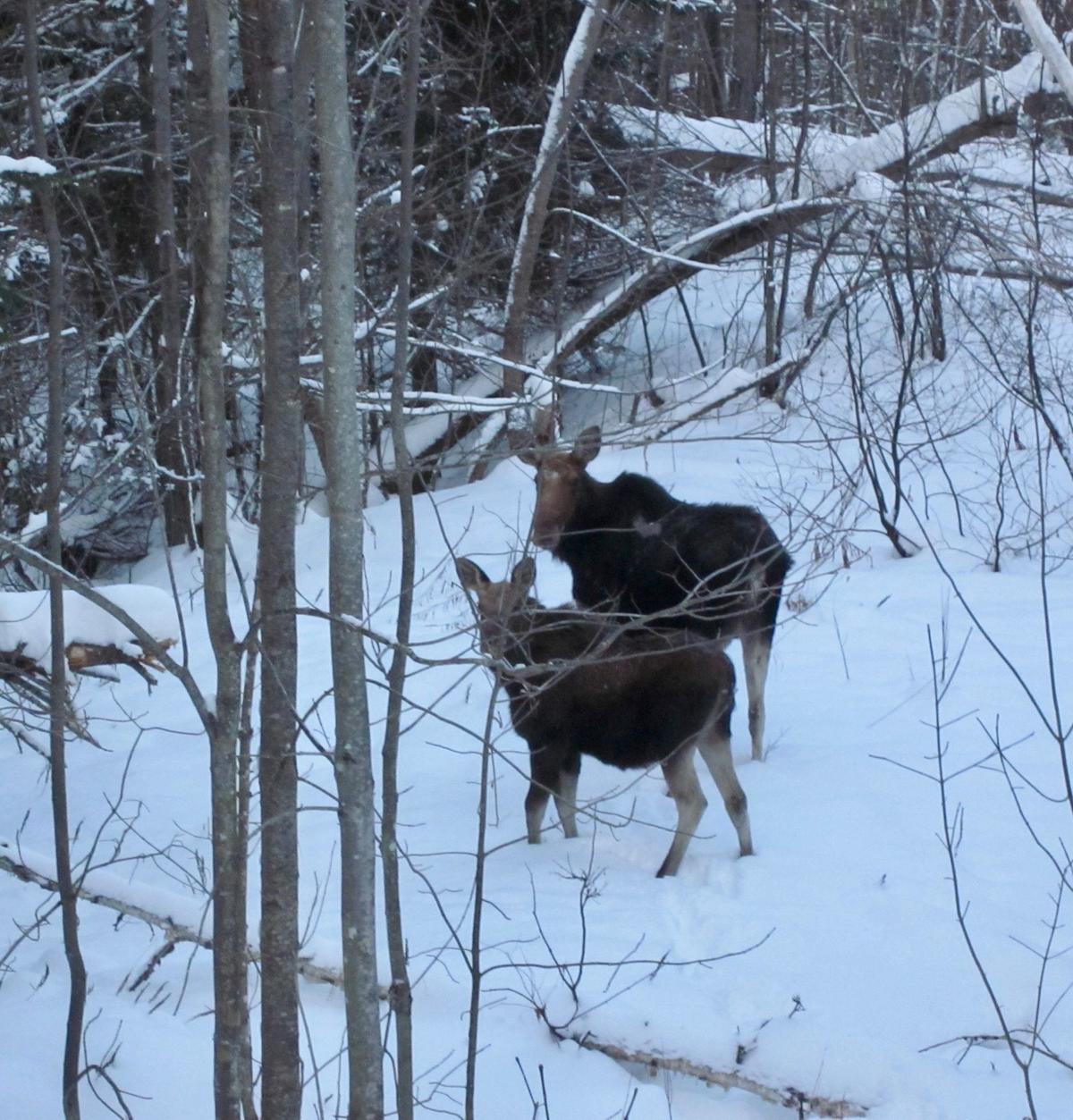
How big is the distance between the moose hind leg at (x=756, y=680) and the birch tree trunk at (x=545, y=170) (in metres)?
4.98

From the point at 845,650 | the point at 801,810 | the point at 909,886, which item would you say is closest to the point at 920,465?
the point at 845,650

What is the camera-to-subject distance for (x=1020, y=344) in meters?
12.1

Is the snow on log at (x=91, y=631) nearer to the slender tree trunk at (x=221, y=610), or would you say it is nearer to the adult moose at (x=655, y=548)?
the slender tree trunk at (x=221, y=610)

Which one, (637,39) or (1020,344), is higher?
(637,39)

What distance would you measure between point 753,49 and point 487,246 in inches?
273

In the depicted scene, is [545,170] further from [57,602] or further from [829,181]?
[57,602]

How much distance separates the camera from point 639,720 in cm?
594

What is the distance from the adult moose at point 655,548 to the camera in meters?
7.19

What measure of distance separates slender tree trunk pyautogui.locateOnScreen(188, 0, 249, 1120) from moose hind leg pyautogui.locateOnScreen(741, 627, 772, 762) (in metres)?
4.14

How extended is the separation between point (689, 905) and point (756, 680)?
1835 mm

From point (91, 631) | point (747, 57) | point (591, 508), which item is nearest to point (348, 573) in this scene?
point (91, 631)

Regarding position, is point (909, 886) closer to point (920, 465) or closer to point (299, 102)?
point (299, 102)

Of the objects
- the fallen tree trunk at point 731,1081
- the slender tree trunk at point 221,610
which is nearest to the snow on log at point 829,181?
the fallen tree trunk at point 731,1081

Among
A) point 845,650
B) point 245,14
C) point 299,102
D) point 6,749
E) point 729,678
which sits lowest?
point 6,749
